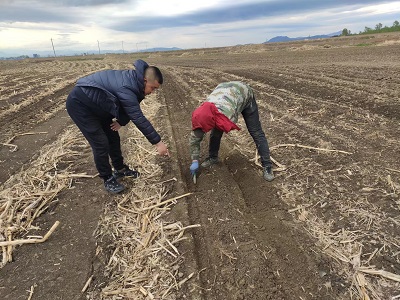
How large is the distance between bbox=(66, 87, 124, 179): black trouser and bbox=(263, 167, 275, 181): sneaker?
2414 millimetres

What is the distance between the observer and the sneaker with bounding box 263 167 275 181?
4.77 m

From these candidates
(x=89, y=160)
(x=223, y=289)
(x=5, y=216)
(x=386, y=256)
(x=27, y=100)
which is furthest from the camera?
(x=27, y=100)

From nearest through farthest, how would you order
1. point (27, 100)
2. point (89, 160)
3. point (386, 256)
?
point (386, 256), point (89, 160), point (27, 100)

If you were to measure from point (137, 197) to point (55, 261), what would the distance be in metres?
1.45

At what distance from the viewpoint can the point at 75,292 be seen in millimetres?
→ 2932

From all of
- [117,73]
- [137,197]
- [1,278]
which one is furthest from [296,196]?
[1,278]

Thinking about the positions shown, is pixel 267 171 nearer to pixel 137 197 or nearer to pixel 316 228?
pixel 316 228

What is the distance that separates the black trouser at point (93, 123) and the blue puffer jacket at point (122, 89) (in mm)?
157

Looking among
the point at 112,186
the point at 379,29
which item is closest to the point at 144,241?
the point at 112,186

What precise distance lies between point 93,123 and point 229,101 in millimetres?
1862

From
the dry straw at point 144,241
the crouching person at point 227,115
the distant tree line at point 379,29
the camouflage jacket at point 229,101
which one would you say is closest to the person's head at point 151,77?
the crouching person at point 227,115

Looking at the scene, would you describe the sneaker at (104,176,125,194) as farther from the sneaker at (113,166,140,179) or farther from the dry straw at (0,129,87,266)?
the dry straw at (0,129,87,266)

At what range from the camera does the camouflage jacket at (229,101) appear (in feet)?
13.3

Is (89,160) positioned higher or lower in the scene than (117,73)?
lower
